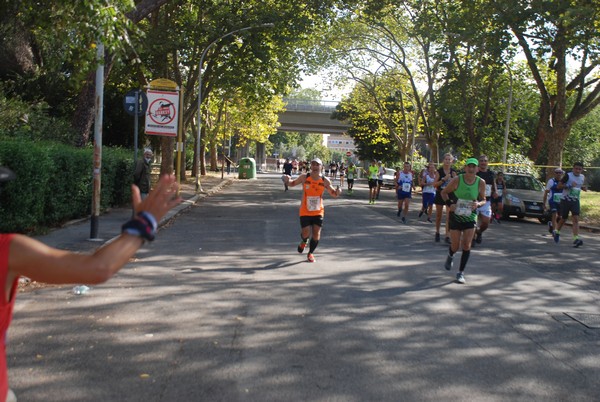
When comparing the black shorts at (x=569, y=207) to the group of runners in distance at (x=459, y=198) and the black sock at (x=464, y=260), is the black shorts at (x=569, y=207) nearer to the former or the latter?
the group of runners in distance at (x=459, y=198)

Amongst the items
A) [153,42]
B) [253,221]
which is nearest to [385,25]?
[153,42]

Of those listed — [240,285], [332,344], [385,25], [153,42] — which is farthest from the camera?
[385,25]

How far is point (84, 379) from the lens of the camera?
451 centimetres

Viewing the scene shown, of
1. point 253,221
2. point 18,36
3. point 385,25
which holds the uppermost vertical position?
point 385,25

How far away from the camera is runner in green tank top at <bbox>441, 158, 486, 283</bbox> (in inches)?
354

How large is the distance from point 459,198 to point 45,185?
7.18m

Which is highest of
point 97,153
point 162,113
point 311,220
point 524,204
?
point 162,113

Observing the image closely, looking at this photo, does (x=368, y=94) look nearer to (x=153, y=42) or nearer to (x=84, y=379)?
(x=153, y=42)

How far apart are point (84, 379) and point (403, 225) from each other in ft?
43.7

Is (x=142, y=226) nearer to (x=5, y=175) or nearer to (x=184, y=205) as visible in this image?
(x=5, y=175)

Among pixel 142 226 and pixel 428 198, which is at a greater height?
pixel 142 226

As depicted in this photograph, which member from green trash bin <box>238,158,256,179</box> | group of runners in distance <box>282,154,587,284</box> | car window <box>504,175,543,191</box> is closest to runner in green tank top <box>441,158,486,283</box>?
group of runners in distance <box>282,154,587,284</box>

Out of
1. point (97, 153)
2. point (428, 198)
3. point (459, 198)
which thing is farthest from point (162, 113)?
point (459, 198)

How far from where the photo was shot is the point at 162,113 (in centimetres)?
1795
